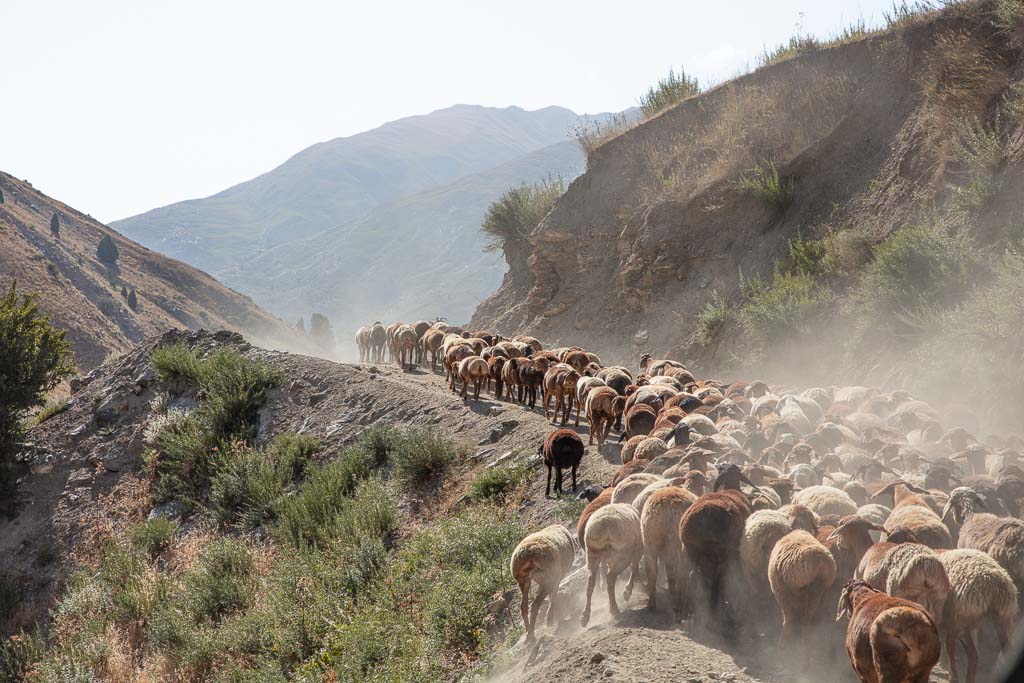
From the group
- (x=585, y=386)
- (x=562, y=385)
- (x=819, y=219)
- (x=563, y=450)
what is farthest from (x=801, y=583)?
(x=819, y=219)

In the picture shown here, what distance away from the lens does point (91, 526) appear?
60.8ft

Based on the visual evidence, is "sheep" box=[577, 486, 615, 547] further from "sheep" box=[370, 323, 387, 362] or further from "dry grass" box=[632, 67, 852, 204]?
"sheep" box=[370, 323, 387, 362]

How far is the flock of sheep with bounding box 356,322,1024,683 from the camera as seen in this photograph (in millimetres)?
5188

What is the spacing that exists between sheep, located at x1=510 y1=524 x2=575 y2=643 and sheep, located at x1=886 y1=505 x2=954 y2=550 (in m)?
2.92

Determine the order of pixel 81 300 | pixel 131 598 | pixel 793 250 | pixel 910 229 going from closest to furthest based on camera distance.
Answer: pixel 131 598 → pixel 910 229 → pixel 793 250 → pixel 81 300

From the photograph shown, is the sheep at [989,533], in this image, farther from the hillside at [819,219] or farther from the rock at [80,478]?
the rock at [80,478]

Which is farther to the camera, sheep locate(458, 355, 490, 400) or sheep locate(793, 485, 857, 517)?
sheep locate(458, 355, 490, 400)

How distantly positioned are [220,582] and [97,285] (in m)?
64.3

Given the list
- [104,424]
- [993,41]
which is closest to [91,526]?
[104,424]

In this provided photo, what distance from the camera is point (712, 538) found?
6266mm

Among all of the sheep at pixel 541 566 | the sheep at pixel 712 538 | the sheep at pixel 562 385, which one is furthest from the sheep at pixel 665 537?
the sheep at pixel 562 385

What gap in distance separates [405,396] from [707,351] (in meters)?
8.70

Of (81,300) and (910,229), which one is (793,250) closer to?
(910,229)

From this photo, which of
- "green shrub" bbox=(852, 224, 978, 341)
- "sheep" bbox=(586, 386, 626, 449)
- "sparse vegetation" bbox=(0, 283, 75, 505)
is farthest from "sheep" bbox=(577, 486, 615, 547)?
"sparse vegetation" bbox=(0, 283, 75, 505)
